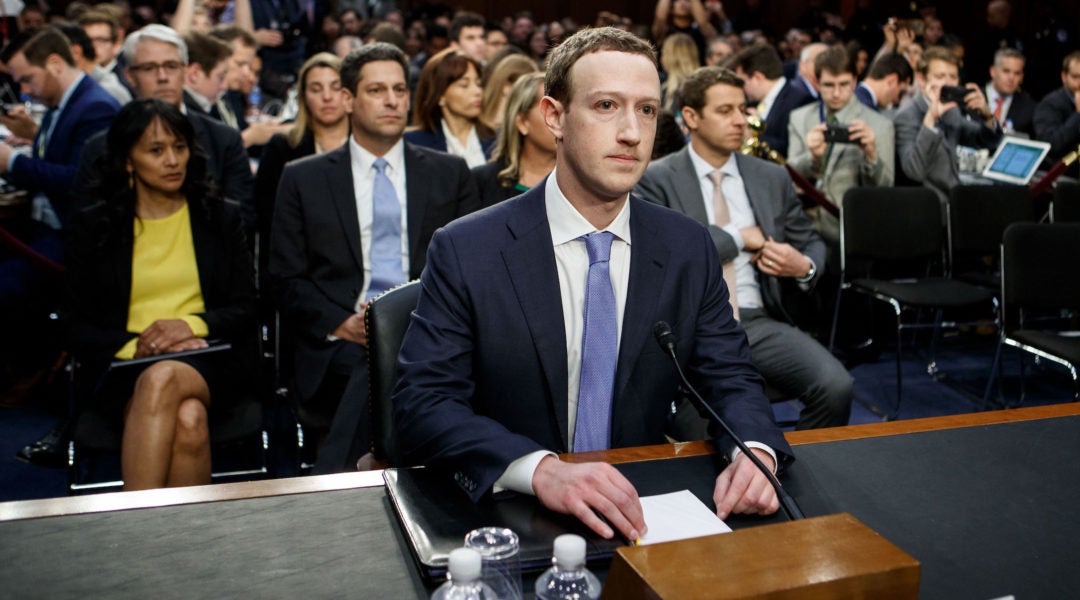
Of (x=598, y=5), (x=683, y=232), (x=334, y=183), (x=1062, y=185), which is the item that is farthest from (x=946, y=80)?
(x=598, y=5)

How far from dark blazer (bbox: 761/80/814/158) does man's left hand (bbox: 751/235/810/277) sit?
2.97 meters

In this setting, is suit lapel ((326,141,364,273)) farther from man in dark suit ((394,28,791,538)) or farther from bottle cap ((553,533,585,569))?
bottle cap ((553,533,585,569))

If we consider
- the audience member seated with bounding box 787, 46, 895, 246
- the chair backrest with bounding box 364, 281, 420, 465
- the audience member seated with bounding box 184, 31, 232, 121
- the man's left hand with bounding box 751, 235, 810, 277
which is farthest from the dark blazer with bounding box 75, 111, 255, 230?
the audience member seated with bounding box 787, 46, 895, 246

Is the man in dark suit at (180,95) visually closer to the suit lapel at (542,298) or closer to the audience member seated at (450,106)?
the audience member seated at (450,106)

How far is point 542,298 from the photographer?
5.30ft

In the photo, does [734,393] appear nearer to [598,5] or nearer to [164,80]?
[164,80]

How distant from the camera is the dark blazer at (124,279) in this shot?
2699 millimetres

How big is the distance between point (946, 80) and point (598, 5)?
9.31 metres

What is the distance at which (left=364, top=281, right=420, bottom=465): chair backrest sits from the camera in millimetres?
1812

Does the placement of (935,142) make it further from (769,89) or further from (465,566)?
(465,566)

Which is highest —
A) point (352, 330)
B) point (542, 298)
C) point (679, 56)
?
point (679, 56)

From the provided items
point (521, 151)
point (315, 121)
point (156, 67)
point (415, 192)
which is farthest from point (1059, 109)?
point (156, 67)

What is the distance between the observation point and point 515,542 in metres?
1.04

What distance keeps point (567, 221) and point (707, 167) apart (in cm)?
169
